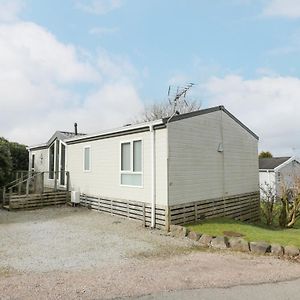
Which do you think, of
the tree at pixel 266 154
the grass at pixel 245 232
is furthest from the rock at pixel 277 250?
the tree at pixel 266 154

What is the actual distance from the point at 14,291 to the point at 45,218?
23.7ft

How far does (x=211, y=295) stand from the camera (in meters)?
4.78

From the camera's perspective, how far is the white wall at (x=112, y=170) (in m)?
10.2

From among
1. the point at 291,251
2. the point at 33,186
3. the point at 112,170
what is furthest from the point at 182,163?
→ the point at 33,186

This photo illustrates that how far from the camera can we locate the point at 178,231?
9180 mm

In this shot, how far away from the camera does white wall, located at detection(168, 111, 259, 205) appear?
1034 cm

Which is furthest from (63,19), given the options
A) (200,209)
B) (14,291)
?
(14,291)

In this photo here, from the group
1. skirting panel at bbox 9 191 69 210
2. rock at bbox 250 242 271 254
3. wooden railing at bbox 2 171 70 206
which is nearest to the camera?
rock at bbox 250 242 271 254

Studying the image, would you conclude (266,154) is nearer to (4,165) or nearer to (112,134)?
(112,134)

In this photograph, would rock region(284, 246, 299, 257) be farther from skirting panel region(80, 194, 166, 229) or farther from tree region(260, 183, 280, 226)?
tree region(260, 183, 280, 226)

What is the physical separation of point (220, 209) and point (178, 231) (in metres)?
3.55

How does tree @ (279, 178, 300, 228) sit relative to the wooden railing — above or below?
below

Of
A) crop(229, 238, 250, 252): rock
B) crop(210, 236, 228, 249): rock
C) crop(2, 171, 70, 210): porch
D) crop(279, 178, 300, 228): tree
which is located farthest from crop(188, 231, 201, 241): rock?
crop(2, 171, 70, 210): porch

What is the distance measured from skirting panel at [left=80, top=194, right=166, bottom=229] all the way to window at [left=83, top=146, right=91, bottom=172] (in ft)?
4.00
